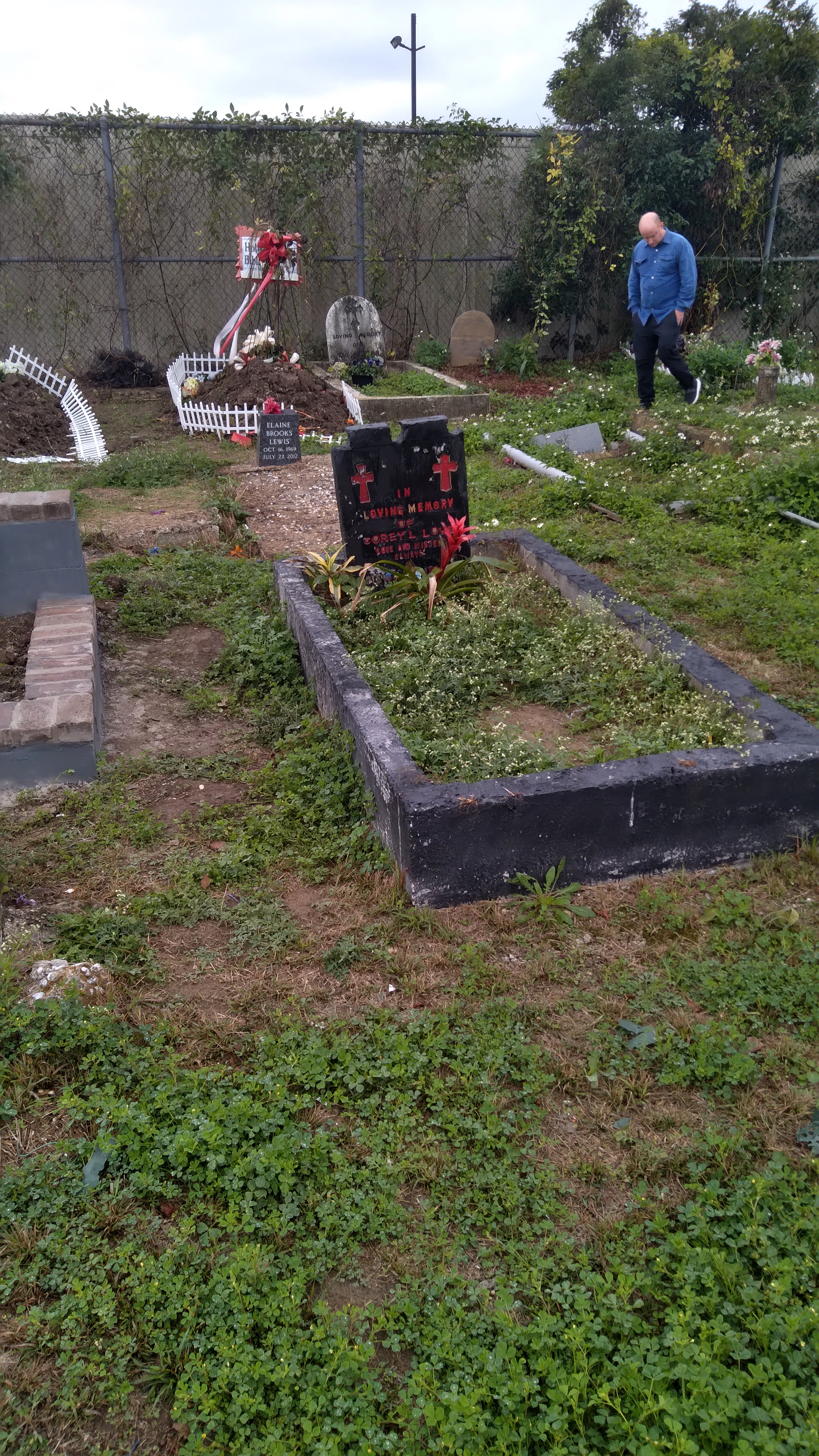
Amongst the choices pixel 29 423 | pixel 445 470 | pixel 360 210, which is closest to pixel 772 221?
pixel 360 210

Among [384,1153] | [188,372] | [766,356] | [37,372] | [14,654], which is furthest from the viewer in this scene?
[188,372]

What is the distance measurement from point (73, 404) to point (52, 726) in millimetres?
7877

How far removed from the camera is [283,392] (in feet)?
34.8

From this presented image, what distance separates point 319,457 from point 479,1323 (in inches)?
328

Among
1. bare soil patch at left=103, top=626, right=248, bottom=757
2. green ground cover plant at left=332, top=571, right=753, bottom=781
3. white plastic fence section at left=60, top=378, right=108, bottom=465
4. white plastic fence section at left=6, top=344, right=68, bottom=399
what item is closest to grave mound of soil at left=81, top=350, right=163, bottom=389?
white plastic fence section at left=6, top=344, right=68, bottom=399

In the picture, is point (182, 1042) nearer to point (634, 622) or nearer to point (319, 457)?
point (634, 622)

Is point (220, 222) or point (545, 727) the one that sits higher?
point (220, 222)

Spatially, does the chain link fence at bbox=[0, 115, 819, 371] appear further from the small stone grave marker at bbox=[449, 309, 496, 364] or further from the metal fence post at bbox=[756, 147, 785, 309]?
the small stone grave marker at bbox=[449, 309, 496, 364]

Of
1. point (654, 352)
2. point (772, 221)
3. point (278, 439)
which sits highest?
point (772, 221)

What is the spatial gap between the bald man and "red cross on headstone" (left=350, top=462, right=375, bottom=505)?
5014 mm

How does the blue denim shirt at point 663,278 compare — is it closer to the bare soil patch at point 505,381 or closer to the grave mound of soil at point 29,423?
the bare soil patch at point 505,381

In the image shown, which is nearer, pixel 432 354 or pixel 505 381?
pixel 505 381

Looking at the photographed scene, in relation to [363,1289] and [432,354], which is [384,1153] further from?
[432,354]

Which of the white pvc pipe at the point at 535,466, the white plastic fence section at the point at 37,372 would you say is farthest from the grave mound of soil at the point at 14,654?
the white plastic fence section at the point at 37,372
